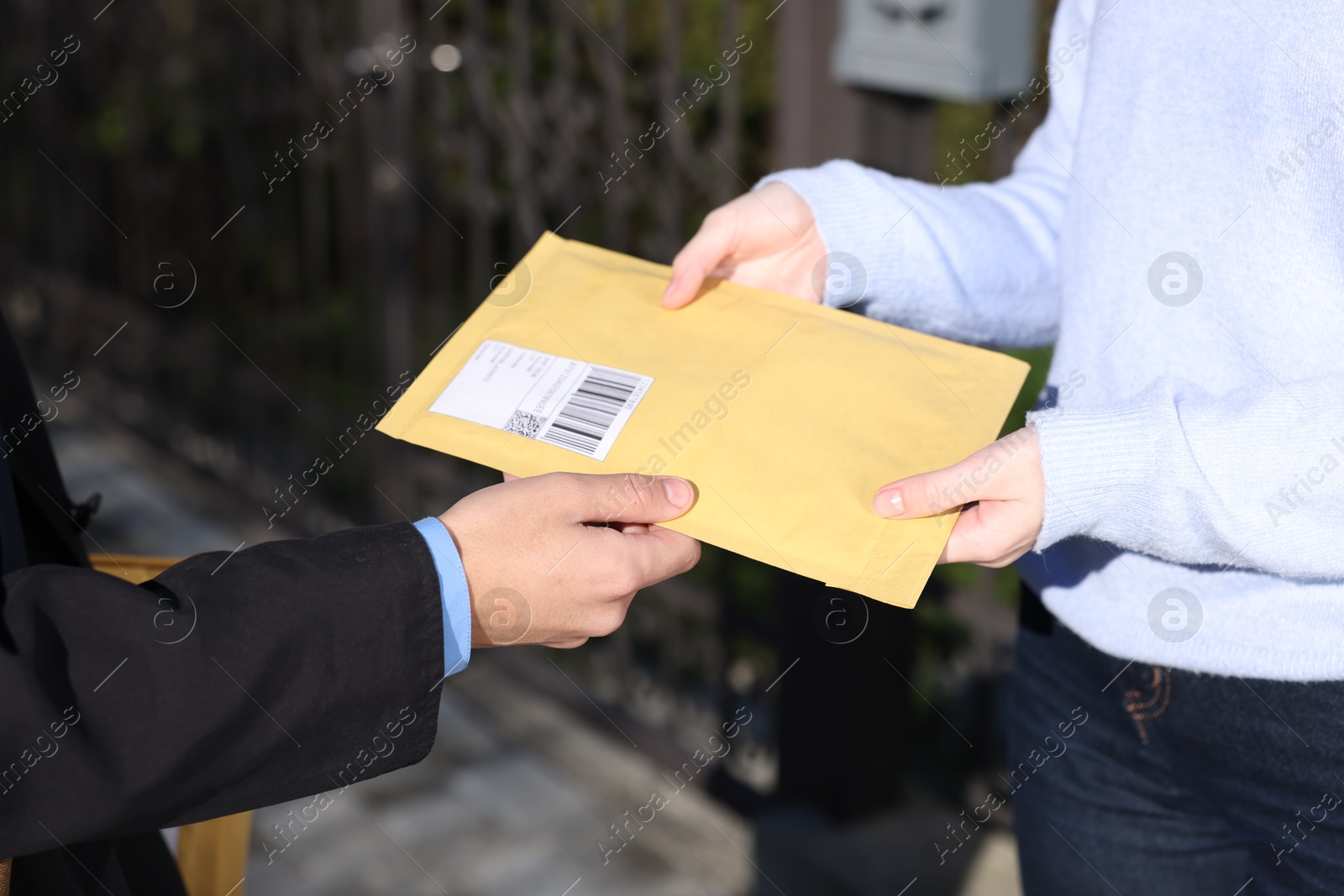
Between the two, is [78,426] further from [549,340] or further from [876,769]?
[549,340]

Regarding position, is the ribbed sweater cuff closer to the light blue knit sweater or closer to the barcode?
the light blue knit sweater

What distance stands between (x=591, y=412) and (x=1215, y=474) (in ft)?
1.99

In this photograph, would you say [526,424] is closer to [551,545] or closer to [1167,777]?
[551,545]

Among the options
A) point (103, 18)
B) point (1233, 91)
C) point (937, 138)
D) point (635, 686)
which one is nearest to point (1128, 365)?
point (1233, 91)

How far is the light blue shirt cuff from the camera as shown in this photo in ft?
3.68

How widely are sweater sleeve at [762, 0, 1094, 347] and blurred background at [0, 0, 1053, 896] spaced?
137 millimetres

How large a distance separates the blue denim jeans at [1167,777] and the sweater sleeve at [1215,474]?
7.9 inches

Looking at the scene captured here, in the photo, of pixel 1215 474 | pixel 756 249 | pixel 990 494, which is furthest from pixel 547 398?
pixel 1215 474

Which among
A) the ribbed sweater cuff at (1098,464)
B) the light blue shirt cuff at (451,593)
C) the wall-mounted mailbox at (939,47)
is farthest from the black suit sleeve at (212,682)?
the wall-mounted mailbox at (939,47)

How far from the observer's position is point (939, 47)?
2.18 m

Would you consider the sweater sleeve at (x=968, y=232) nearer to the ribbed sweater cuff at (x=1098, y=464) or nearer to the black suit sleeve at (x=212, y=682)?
the ribbed sweater cuff at (x=1098, y=464)

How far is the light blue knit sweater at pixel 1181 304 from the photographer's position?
106 centimetres

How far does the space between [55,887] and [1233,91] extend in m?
1.38

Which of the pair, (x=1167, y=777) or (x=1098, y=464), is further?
(x=1167, y=777)
